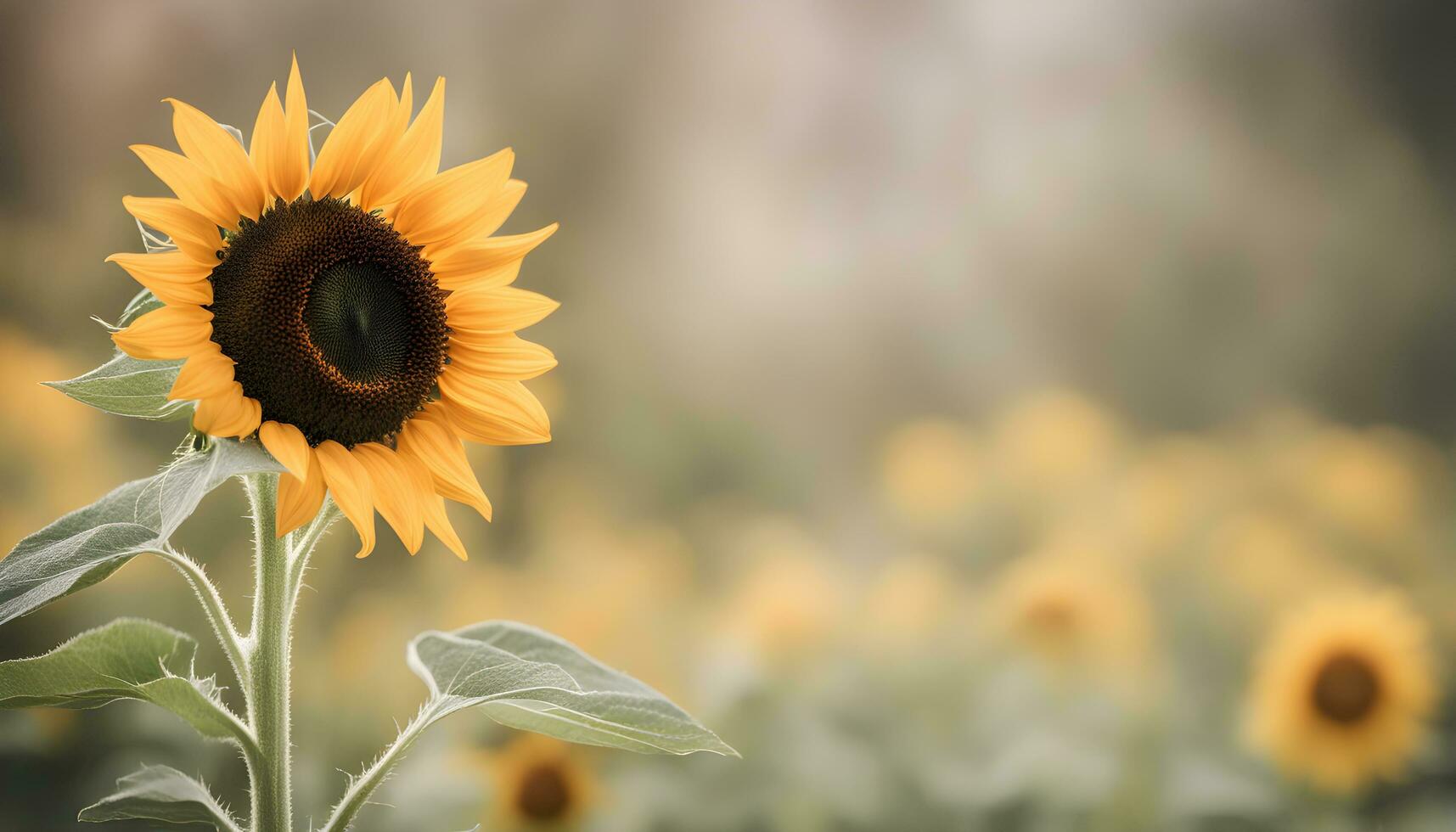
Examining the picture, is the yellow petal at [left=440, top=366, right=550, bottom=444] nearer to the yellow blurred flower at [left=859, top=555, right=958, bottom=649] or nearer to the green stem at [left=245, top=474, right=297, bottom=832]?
the green stem at [left=245, top=474, right=297, bottom=832]

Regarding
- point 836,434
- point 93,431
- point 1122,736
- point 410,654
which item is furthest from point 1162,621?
point 93,431

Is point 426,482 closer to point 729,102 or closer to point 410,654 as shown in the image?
point 410,654

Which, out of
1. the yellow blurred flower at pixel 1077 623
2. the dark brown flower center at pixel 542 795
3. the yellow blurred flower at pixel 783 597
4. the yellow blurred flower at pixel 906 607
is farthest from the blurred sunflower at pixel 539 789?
the yellow blurred flower at pixel 1077 623

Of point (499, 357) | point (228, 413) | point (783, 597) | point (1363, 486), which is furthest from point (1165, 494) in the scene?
point (228, 413)

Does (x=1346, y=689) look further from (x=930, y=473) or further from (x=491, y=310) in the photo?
(x=491, y=310)

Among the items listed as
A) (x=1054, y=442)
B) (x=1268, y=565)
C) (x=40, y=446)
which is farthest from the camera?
(x=1054, y=442)

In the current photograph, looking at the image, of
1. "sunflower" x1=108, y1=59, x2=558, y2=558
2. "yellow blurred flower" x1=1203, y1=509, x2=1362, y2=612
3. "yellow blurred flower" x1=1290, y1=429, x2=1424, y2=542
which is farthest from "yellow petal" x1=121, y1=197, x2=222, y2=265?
"yellow blurred flower" x1=1290, y1=429, x2=1424, y2=542

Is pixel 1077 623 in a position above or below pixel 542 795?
above

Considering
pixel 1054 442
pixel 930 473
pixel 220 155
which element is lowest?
pixel 220 155
